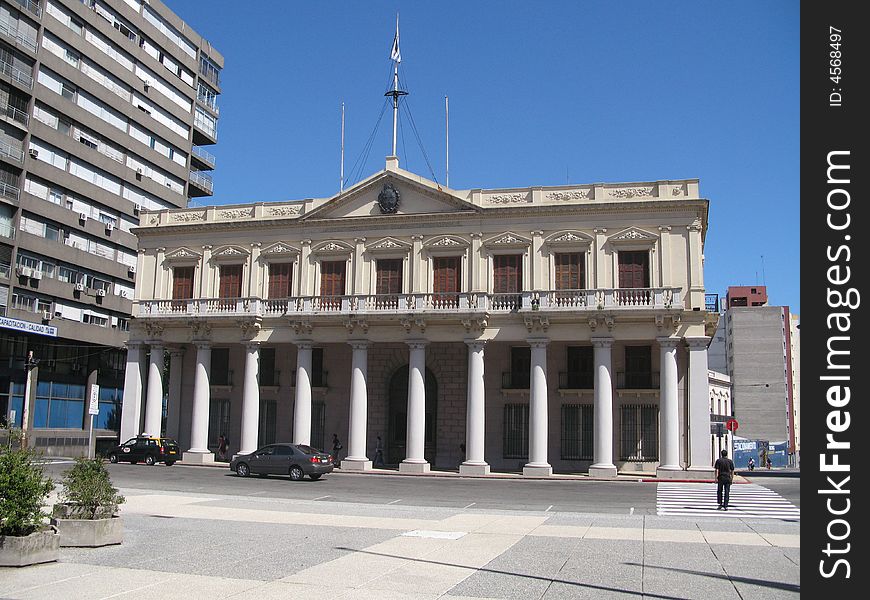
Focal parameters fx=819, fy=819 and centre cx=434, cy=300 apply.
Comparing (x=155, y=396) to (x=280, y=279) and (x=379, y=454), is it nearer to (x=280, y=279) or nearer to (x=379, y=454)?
(x=280, y=279)

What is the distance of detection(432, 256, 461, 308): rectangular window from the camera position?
1609 inches

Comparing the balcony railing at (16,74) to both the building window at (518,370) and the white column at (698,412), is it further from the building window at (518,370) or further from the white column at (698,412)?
the white column at (698,412)

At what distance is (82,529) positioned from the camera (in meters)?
14.5

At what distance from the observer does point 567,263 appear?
39.6m

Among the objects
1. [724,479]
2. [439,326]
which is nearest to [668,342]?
[439,326]

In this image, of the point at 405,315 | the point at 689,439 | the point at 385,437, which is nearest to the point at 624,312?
the point at 689,439

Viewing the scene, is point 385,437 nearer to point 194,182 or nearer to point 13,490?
point 13,490

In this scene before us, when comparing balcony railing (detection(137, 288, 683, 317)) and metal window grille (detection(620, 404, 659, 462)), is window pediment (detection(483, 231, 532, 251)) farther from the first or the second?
metal window grille (detection(620, 404, 659, 462))

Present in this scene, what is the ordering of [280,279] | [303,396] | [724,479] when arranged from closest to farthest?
[724,479]
[303,396]
[280,279]

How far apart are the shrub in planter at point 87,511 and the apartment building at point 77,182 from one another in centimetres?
3287

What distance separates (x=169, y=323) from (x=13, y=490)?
1288 inches

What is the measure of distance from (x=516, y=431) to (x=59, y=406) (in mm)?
32258

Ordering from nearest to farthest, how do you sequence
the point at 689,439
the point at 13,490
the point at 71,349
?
the point at 13,490, the point at 689,439, the point at 71,349
